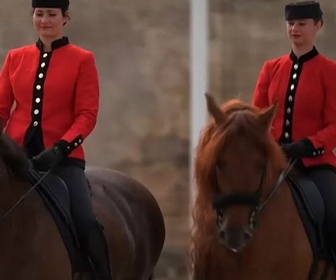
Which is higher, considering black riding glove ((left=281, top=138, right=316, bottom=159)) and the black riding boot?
black riding glove ((left=281, top=138, right=316, bottom=159))

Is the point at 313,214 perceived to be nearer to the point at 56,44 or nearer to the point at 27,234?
the point at 27,234

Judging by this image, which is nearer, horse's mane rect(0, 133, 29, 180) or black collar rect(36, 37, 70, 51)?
horse's mane rect(0, 133, 29, 180)

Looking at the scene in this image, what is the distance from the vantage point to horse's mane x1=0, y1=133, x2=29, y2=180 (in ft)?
14.5

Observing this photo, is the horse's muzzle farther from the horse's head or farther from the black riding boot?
the black riding boot

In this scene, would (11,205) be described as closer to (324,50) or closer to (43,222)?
(43,222)

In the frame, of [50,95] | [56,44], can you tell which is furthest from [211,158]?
[56,44]

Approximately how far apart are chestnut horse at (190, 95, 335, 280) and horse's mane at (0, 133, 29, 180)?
71 centimetres

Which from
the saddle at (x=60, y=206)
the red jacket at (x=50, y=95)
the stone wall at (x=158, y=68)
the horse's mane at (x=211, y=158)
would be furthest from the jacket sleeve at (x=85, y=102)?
the stone wall at (x=158, y=68)

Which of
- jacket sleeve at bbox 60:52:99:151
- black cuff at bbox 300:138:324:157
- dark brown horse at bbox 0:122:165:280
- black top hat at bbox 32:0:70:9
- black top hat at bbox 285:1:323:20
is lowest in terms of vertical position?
dark brown horse at bbox 0:122:165:280

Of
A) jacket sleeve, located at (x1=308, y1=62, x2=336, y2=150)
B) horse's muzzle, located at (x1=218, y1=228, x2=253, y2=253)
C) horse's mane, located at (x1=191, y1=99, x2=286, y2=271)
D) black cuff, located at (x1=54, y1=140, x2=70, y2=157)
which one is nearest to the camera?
horse's muzzle, located at (x1=218, y1=228, x2=253, y2=253)

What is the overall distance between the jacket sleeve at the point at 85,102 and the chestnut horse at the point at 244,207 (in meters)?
0.62

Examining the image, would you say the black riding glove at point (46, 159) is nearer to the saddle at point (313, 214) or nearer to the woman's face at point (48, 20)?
the woman's face at point (48, 20)

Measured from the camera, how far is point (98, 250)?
16.0 ft

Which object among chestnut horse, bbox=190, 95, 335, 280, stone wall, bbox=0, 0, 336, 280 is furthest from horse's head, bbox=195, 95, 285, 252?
stone wall, bbox=0, 0, 336, 280
